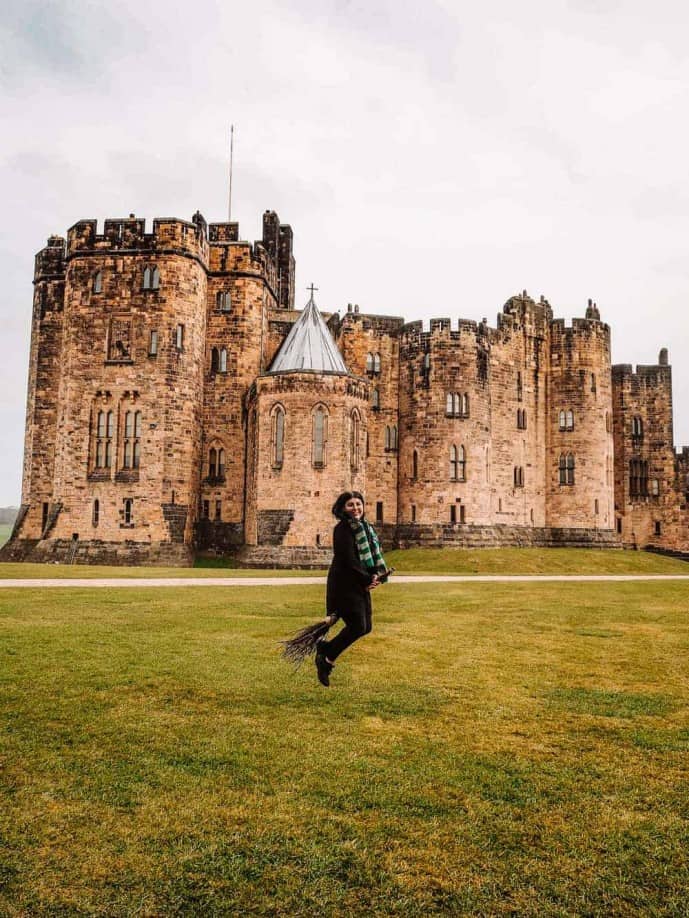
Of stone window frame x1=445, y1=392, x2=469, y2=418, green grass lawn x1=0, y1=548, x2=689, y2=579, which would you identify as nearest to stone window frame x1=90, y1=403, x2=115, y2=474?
green grass lawn x1=0, y1=548, x2=689, y2=579

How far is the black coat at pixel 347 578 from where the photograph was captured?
8406 mm

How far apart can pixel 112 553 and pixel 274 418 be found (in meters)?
10.2

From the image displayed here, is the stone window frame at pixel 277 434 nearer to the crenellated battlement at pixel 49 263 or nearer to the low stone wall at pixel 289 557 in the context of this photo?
the low stone wall at pixel 289 557

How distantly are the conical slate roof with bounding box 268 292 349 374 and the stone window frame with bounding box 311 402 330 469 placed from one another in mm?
2015

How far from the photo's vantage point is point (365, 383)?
1510 inches

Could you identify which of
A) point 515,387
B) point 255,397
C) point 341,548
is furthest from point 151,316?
point 341,548

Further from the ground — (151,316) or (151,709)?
(151,316)

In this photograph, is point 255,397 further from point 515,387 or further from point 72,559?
point 515,387

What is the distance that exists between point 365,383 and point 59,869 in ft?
114

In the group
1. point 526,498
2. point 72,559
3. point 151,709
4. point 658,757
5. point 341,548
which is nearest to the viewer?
point 658,757

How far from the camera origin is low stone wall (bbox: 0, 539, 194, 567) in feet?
118

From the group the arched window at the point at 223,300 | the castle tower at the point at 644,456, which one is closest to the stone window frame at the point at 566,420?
the castle tower at the point at 644,456

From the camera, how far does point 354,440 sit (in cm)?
3725

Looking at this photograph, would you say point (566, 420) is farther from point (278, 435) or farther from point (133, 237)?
point (133, 237)
